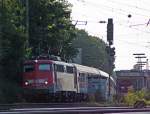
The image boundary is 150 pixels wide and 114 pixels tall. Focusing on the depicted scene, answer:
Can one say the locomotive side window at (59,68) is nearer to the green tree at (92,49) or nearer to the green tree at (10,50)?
the green tree at (10,50)

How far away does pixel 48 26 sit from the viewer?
216 ft

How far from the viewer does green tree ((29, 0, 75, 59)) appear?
6406 centimetres

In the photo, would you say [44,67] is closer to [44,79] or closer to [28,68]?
[44,79]

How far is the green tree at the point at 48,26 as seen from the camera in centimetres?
6406

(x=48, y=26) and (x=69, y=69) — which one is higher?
(x=48, y=26)

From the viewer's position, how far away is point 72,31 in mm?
75500

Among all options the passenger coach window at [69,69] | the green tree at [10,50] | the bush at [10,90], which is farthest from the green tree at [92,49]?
the bush at [10,90]

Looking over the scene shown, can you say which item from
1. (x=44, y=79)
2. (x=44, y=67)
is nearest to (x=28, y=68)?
(x=44, y=67)

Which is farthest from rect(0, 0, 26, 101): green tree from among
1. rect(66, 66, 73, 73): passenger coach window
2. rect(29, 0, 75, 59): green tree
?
rect(29, 0, 75, 59): green tree

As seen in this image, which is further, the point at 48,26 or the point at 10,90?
the point at 48,26

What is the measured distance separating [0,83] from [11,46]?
10.8 ft

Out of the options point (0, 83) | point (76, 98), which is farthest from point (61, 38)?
point (0, 83)

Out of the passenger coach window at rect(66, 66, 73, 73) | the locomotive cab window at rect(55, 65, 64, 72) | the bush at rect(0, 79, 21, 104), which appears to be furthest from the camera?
the passenger coach window at rect(66, 66, 73, 73)

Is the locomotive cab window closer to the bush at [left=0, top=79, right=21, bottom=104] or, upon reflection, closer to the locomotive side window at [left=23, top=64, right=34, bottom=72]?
the locomotive side window at [left=23, top=64, right=34, bottom=72]
